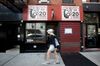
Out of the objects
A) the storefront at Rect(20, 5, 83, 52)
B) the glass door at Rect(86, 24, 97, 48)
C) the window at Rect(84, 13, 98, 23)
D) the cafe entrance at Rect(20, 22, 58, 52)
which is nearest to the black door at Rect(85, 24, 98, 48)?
the glass door at Rect(86, 24, 97, 48)

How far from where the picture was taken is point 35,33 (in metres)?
18.4

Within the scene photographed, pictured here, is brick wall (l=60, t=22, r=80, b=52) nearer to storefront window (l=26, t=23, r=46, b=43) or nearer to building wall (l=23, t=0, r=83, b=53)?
building wall (l=23, t=0, r=83, b=53)

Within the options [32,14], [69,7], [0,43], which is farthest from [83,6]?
[0,43]

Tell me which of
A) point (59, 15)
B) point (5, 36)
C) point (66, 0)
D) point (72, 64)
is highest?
point (66, 0)

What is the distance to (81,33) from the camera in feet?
61.3

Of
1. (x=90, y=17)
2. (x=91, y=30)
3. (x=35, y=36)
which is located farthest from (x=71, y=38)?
(x=35, y=36)

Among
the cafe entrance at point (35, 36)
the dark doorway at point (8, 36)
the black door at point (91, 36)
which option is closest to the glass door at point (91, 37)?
the black door at point (91, 36)

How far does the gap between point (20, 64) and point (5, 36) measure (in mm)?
6203

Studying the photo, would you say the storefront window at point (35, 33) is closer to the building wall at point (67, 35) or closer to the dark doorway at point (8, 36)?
the building wall at point (67, 35)

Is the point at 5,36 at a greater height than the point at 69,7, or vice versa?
the point at 69,7

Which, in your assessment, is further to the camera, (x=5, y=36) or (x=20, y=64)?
(x=5, y=36)

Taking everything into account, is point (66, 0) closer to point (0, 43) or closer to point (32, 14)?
point (32, 14)

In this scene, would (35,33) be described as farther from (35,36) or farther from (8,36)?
(8,36)

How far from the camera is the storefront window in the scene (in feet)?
60.5
